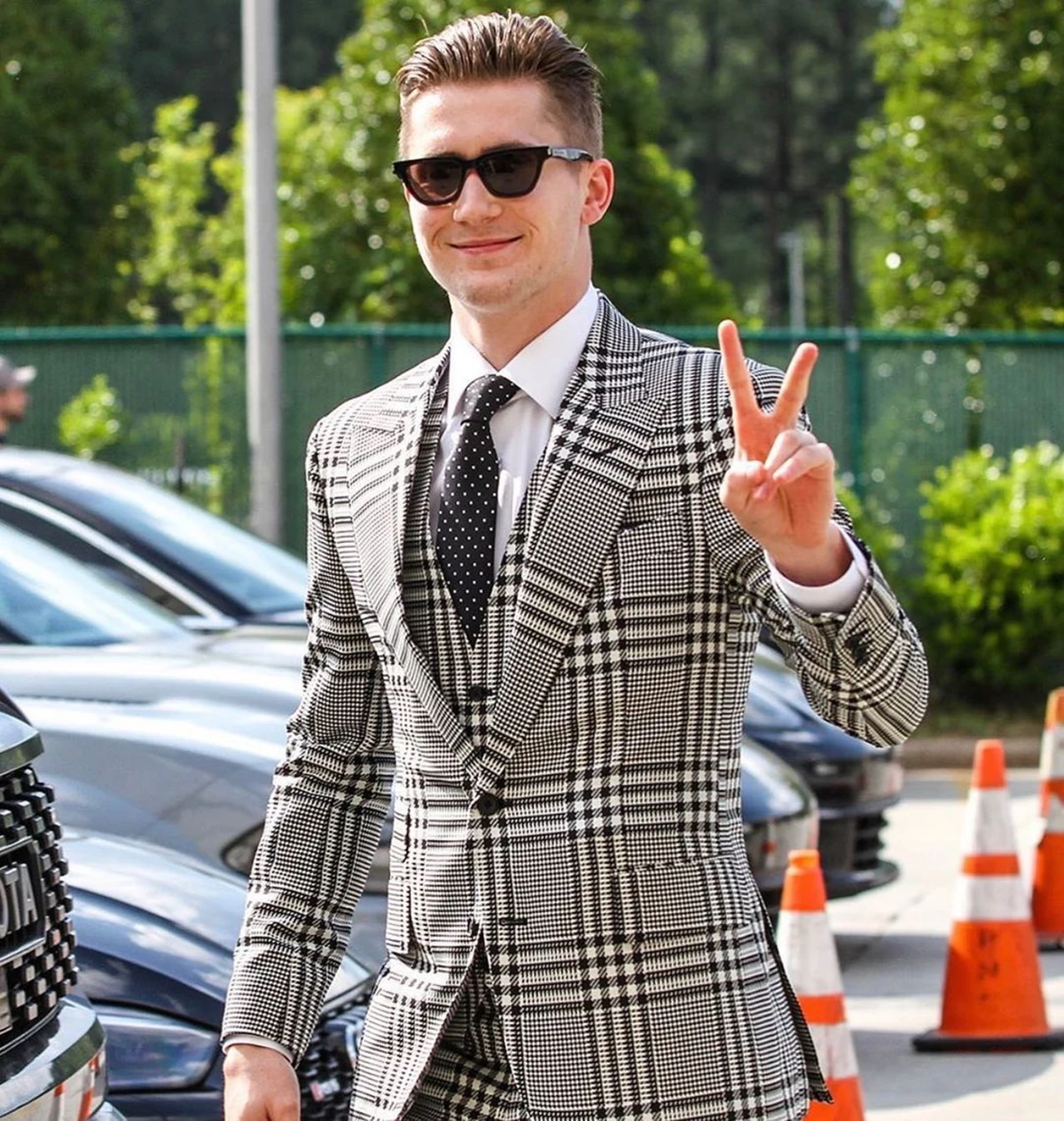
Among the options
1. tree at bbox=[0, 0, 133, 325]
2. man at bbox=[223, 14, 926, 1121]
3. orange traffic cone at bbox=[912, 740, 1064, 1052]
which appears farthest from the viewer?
tree at bbox=[0, 0, 133, 325]

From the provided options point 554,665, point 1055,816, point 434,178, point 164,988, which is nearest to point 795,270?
point 1055,816

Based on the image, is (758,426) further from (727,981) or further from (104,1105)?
(104,1105)

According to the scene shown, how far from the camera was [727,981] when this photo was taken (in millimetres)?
2469

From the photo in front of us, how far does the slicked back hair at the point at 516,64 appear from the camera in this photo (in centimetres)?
261

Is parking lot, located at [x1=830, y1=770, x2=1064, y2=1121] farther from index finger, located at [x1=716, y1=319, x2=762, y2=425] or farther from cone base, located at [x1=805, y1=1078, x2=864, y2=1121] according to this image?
index finger, located at [x1=716, y1=319, x2=762, y2=425]

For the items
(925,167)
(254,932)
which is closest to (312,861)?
(254,932)

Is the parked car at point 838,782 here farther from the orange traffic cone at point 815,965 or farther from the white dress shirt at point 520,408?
the white dress shirt at point 520,408

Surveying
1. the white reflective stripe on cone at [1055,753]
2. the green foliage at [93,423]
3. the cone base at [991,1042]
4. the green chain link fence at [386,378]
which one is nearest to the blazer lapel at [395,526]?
the cone base at [991,1042]

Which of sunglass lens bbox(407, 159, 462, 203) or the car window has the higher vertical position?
sunglass lens bbox(407, 159, 462, 203)

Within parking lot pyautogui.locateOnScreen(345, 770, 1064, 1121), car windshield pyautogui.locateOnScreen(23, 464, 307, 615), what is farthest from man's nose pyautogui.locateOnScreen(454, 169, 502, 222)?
car windshield pyautogui.locateOnScreen(23, 464, 307, 615)

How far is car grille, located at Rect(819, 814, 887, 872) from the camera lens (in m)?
7.69

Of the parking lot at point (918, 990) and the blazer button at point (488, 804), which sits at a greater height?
the blazer button at point (488, 804)

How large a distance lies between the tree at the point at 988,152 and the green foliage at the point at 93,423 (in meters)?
7.50

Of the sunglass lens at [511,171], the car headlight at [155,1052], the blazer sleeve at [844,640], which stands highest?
the sunglass lens at [511,171]
